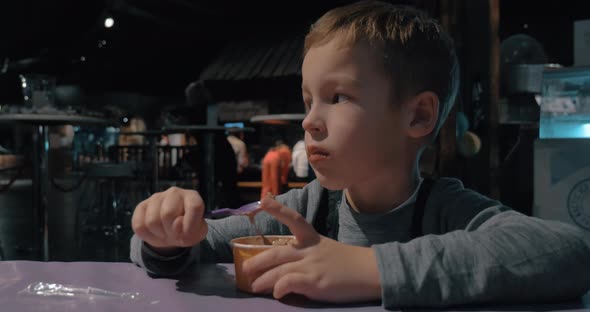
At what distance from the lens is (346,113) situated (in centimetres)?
68

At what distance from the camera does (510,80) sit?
12.9 ft

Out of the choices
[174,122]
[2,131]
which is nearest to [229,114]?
[174,122]

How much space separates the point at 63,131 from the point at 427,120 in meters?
15.9

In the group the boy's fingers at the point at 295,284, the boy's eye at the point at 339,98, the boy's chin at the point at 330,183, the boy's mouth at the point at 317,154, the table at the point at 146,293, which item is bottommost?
the table at the point at 146,293

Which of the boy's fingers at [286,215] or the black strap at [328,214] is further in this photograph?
the black strap at [328,214]

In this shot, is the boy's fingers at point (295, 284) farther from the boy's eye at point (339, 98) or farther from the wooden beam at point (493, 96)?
the wooden beam at point (493, 96)

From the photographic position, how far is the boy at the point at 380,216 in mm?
537

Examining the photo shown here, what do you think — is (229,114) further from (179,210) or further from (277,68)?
(179,210)

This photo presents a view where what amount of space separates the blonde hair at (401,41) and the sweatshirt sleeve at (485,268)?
251mm

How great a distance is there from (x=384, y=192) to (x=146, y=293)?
385 mm

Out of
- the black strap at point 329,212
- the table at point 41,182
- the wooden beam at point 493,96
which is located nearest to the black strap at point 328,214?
the black strap at point 329,212

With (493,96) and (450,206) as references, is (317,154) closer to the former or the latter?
(450,206)

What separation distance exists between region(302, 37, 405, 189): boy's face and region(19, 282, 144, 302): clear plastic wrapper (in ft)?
0.92

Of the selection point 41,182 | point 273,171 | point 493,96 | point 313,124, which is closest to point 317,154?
point 313,124
